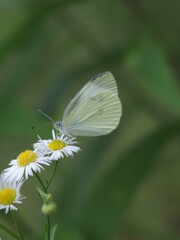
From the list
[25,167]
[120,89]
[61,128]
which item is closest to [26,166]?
[25,167]

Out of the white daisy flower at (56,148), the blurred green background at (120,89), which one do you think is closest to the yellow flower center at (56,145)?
the white daisy flower at (56,148)

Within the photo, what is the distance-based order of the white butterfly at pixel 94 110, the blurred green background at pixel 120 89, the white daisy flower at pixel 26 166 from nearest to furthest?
the white daisy flower at pixel 26 166, the white butterfly at pixel 94 110, the blurred green background at pixel 120 89

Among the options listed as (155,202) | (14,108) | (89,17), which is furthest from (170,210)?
(14,108)

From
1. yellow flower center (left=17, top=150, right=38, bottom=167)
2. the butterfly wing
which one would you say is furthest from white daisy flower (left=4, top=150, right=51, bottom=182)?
the butterfly wing

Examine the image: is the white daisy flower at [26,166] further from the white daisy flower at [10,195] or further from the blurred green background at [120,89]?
the blurred green background at [120,89]

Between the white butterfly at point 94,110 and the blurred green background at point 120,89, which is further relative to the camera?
the blurred green background at point 120,89

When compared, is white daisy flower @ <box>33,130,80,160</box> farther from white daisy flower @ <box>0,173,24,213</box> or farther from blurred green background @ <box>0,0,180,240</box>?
blurred green background @ <box>0,0,180,240</box>
